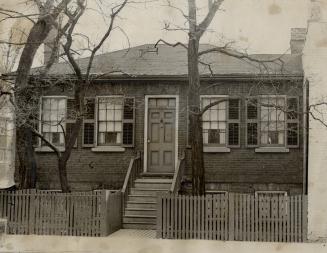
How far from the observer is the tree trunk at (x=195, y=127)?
1476 centimetres

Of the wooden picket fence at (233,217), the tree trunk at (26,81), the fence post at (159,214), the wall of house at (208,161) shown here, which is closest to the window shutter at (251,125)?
the wall of house at (208,161)

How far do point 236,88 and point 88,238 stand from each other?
817cm

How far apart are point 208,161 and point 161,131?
2.10 m

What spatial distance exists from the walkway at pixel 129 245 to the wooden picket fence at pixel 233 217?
38cm

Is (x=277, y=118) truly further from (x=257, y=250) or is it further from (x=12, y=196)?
(x=12, y=196)

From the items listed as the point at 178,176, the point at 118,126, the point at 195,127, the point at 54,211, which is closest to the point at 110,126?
the point at 118,126

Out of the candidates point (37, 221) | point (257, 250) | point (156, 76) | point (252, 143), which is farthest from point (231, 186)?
point (37, 221)

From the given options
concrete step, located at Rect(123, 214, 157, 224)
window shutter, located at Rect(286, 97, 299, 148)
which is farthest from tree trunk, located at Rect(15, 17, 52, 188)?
window shutter, located at Rect(286, 97, 299, 148)

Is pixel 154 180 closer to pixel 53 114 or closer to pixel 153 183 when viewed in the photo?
pixel 153 183

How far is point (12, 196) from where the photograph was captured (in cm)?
1466

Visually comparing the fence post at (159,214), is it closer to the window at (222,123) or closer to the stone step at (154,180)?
the stone step at (154,180)

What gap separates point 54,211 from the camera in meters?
14.6

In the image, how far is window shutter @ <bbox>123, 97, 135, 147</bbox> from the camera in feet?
62.5

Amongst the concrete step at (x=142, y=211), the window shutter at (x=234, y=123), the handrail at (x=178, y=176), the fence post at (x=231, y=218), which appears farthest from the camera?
the window shutter at (x=234, y=123)
